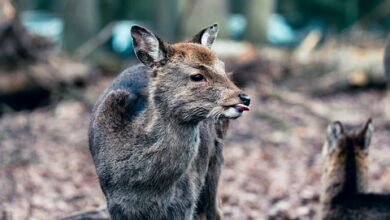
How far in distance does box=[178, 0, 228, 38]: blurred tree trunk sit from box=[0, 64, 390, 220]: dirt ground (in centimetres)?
424

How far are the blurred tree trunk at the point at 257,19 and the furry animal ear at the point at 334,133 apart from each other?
12.9 metres

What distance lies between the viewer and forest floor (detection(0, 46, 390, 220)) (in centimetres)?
790

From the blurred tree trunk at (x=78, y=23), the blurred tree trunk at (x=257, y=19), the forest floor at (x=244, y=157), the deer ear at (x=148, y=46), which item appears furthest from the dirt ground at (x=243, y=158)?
the blurred tree trunk at (x=257, y=19)

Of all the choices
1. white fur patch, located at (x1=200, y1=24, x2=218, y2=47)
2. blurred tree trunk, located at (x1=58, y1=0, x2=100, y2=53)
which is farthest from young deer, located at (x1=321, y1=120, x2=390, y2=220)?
blurred tree trunk, located at (x1=58, y1=0, x2=100, y2=53)

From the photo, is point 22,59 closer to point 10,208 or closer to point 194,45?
point 10,208

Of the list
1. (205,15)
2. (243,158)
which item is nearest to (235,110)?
(243,158)

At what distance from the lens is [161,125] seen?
4836 millimetres

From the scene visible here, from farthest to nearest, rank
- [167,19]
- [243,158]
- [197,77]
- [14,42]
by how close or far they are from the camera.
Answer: [167,19] → [14,42] → [243,158] → [197,77]

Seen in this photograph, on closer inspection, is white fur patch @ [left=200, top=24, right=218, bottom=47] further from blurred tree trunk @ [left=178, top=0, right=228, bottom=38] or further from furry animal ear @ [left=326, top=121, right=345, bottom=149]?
blurred tree trunk @ [left=178, top=0, right=228, bottom=38]

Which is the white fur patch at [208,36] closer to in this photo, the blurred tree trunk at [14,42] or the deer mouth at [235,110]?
the deer mouth at [235,110]

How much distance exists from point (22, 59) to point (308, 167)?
232 inches

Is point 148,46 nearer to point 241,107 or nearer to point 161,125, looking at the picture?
point 161,125

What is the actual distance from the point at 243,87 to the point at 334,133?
7740 millimetres

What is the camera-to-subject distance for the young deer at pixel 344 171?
251 inches
